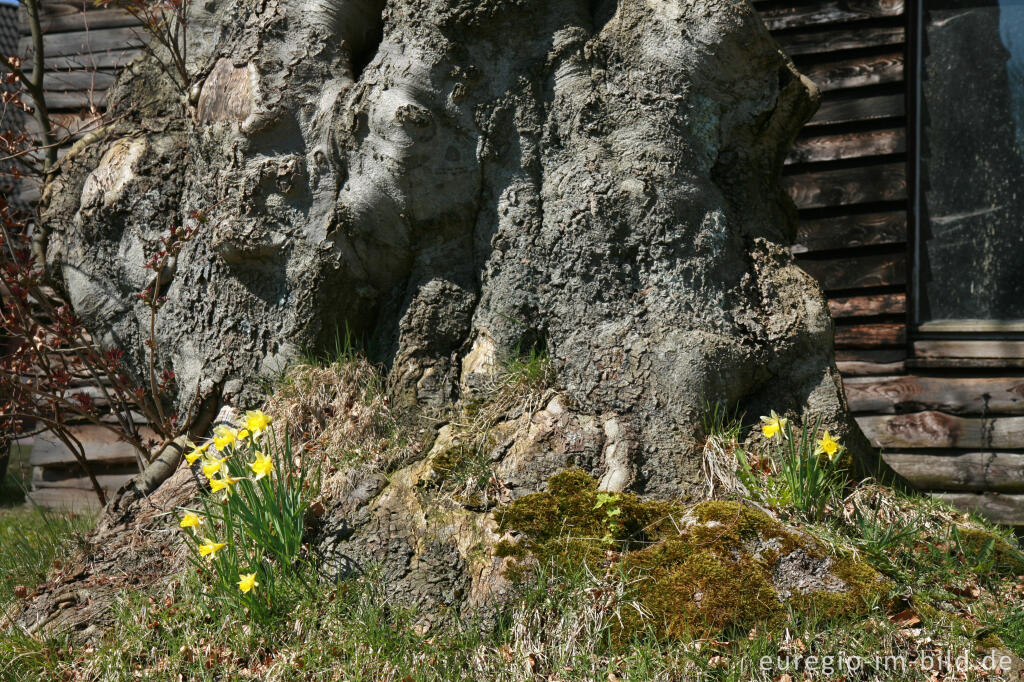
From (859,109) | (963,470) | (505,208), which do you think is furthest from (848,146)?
(505,208)

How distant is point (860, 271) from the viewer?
5273 mm

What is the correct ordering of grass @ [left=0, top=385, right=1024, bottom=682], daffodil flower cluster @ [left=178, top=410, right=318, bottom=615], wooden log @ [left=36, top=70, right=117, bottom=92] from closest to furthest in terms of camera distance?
grass @ [left=0, top=385, right=1024, bottom=682] → daffodil flower cluster @ [left=178, top=410, right=318, bottom=615] → wooden log @ [left=36, top=70, right=117, bottom=92]

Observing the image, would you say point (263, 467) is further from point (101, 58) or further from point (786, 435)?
point (101, 58)

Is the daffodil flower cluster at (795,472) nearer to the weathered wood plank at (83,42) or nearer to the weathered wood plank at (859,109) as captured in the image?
the weathered wood plank at (859,109)

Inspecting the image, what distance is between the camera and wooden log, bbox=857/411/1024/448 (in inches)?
198

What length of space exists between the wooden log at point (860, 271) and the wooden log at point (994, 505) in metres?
1.33

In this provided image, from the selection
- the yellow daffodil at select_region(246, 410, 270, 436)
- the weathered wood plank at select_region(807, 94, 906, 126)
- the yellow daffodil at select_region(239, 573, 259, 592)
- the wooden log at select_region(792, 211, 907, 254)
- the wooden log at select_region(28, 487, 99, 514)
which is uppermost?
the weathered wood plank at select_region(807, 94, 906, 126)

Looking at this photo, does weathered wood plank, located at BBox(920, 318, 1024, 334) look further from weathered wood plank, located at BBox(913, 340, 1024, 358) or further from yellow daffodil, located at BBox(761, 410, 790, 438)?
yellow daffodil, located at BBox(761, 410, 790, 438)

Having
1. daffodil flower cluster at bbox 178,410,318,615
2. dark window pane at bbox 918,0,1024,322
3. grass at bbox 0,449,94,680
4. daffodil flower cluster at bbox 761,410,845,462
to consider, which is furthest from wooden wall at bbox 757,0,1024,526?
grass at bbox 0,449,94,680

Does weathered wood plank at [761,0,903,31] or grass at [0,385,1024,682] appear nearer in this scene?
grass at [0,385,1024,682]

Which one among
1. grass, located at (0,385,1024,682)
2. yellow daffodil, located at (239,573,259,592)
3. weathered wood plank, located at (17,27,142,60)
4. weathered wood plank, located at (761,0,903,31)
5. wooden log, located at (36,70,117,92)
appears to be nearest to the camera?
grass, located at (0,385,1024,682)

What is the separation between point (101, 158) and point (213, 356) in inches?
44.2

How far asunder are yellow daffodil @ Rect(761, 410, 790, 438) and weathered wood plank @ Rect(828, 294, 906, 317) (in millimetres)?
2552

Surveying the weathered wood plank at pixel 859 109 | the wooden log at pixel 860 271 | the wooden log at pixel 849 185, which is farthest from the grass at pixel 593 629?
the weathered wood plank at pixel 859 109
